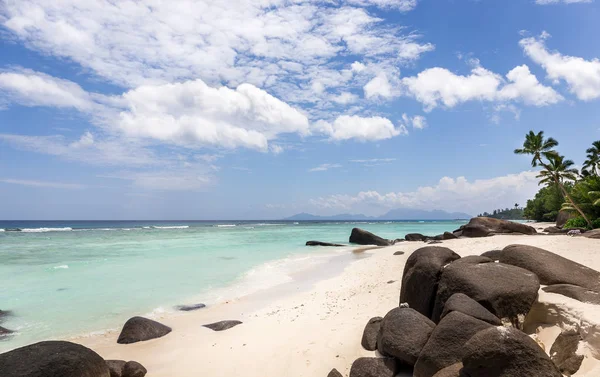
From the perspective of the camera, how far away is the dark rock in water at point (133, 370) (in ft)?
22.2

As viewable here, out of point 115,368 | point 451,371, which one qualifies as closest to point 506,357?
point 451,371

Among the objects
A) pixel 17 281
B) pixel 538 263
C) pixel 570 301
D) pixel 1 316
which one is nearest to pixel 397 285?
pixel 538 263

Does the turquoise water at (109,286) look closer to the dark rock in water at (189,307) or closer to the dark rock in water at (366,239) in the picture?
the dark rock in water at (189,307)

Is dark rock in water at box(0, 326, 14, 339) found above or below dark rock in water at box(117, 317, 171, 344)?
below

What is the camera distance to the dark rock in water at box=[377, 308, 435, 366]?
574cm

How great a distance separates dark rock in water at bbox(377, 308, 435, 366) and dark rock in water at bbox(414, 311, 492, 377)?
1.19 ft

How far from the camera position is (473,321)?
5211 millimetres

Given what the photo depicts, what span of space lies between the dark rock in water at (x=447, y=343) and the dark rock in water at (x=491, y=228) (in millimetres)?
31825

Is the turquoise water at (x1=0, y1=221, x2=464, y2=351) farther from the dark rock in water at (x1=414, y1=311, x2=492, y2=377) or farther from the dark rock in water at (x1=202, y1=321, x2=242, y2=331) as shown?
the dark rock in water at (x1=414, y1=311, x2=492, y2=377)

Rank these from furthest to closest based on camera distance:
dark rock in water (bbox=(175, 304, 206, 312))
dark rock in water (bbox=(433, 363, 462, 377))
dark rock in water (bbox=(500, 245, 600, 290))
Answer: dark rock in water (bbox=(175, 304, 206, 312)) → dark rock in water (bbox=(500, 245, 600, 290)) → dark rock in water (bbox=(433, 363, 462, 377))

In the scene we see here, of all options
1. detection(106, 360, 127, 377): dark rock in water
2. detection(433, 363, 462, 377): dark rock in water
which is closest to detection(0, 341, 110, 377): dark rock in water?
detection(106, 360, 127, 377): dark rock in water

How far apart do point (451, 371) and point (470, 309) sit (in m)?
1.22

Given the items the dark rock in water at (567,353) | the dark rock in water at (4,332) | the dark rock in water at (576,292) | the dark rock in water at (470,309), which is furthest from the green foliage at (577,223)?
the dark rock in water at (4,332)

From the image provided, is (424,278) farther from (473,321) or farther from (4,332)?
(4,332)
